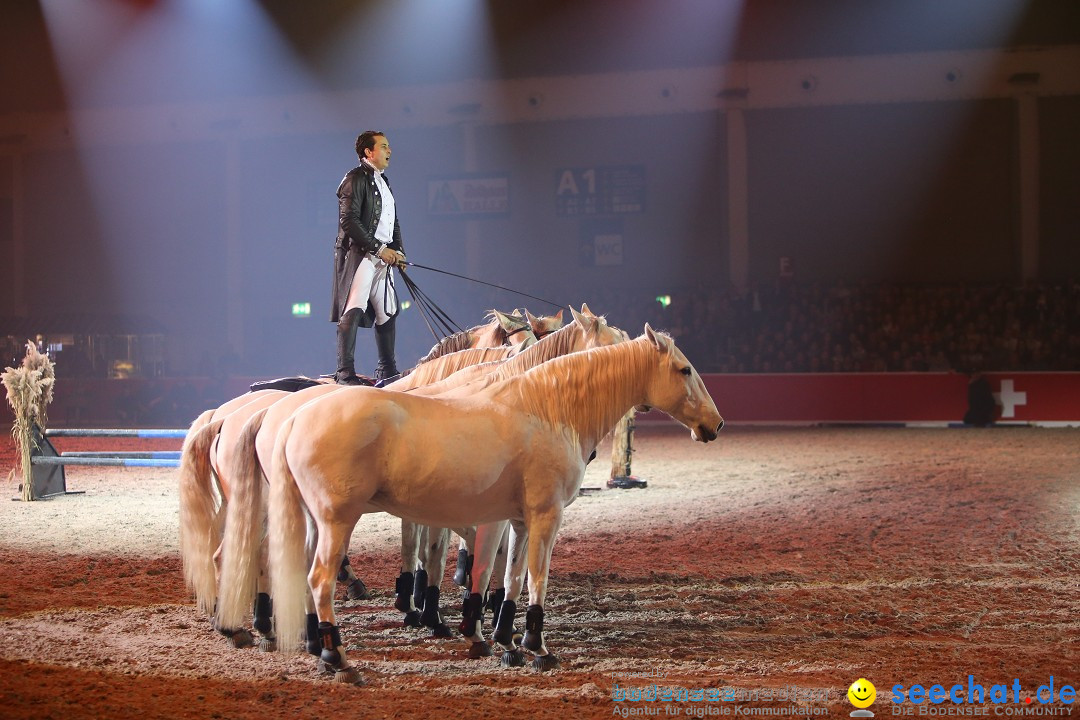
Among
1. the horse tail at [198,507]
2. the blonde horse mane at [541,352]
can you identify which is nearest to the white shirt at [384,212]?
the blonde horse mane at [541,352]

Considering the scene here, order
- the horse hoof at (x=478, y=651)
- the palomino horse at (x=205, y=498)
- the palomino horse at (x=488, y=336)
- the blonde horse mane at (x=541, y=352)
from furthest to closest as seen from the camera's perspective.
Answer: the palomino horse at (x=488, y=336) < the palomino horse at (x=205, y=498) < the blonde horse mane at (x=541, y=352) < the horse hoof at (x=478, y=651)

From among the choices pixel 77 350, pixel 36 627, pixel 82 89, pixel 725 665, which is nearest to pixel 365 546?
pixel 36 627

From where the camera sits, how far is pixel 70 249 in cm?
2538

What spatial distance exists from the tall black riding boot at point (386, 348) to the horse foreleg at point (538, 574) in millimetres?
2339

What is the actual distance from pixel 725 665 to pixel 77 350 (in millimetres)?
22067

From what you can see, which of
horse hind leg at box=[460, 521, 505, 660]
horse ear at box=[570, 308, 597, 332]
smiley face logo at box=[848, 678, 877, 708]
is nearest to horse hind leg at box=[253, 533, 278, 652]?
horse hind leg at box=[460, 521, 505, 660]

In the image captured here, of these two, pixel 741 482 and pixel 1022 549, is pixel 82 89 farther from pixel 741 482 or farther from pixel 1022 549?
pixel 1022 549

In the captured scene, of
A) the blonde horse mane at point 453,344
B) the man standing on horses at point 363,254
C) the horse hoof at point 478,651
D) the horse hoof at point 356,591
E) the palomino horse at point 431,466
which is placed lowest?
the horse hoof at point 356,591

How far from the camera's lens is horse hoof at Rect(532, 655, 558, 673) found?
4625 millimetres

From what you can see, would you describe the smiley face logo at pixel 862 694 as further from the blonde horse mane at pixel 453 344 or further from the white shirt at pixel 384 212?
the white shirt at pixel 384 212

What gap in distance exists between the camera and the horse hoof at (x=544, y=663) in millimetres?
4625

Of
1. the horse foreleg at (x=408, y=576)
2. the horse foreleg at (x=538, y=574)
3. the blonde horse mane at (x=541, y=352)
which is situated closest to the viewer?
the horse foreleg at (x=538, y=574)

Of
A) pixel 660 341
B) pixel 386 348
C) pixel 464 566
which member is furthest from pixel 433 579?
pixel 660 341

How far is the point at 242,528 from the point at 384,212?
8.77ft
